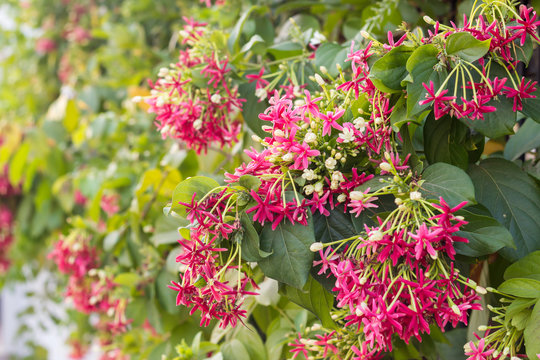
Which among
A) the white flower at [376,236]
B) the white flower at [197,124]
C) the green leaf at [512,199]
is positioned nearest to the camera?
the white flower at [376,236]

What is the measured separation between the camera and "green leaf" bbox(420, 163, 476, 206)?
392mm

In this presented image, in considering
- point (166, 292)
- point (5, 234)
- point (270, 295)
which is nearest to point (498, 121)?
point (270, 295)

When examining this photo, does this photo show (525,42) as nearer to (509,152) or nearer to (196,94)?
(509,152)

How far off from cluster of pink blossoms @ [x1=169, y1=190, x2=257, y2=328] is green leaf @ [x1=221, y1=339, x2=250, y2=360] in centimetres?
21

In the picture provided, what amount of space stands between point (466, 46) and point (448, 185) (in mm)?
112

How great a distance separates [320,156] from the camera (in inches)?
17.7

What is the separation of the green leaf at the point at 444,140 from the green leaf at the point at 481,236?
0.26ft

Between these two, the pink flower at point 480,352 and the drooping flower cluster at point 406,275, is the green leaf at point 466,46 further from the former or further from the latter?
the pink flower at point 480,352

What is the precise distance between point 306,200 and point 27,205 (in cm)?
144

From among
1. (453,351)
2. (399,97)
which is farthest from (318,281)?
(453,351)

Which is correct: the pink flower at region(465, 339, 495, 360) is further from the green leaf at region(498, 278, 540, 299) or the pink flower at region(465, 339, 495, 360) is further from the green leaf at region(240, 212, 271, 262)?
the green leaf at region(240, 212, 271, 262)

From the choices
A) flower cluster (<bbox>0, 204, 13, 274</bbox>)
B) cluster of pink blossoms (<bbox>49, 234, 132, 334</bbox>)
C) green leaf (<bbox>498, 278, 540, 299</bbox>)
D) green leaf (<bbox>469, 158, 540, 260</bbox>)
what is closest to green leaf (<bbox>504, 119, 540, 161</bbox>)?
green leaf (<bbox>469, 158, 540, 260</bbox>)

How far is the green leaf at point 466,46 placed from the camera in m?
0.39

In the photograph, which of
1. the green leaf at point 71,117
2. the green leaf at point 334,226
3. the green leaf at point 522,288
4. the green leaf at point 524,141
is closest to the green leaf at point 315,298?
the green leaf at point 334,226
